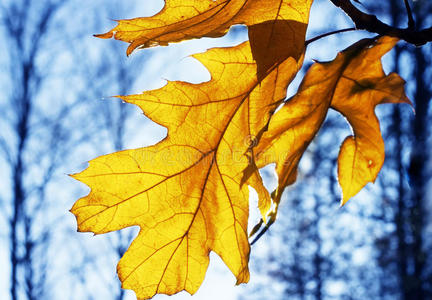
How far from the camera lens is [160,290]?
646mm

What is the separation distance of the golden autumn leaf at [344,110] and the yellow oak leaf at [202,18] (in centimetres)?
19

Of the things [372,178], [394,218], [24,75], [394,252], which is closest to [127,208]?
[372,178]

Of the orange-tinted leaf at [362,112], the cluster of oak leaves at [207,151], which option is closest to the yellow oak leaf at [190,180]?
the cluster of oak leaves at [207,151]

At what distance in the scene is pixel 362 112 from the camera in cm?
82

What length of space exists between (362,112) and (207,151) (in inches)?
12.9

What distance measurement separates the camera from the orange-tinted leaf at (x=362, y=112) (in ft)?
2.52

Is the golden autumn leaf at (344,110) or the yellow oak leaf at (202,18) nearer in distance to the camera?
the yellow oak leaf at (202,18)

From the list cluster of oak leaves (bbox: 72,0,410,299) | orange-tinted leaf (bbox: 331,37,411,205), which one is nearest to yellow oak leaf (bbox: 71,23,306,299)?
cluster of oak leaves (bbox: 72,0,410,299)

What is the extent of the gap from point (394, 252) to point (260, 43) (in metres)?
5.93

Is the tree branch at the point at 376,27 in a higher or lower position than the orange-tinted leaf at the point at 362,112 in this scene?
higher

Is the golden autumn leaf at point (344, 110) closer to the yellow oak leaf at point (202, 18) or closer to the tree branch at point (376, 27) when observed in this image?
the tree branch at point (376, 27)

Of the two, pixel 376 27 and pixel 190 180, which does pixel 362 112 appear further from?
pixel 190 180

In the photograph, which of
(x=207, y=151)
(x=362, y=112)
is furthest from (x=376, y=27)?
(x=207, y=151)

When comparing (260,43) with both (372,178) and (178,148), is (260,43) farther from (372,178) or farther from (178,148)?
(372,178)
